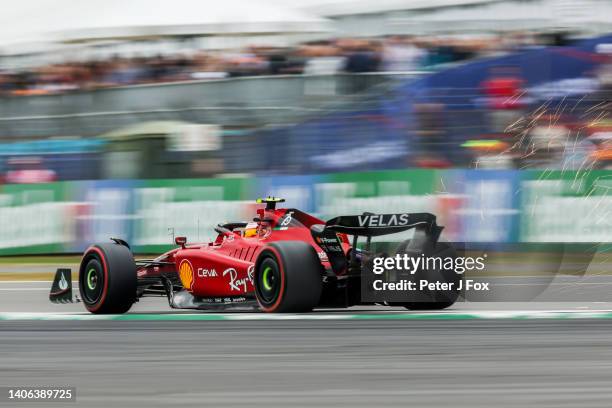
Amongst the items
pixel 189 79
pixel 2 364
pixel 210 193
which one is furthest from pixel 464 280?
pixel 189 79

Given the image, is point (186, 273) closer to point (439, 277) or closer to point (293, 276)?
point (293, 276)

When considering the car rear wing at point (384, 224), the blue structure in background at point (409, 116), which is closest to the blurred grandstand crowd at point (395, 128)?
the blue structure in background at point (409, 116)

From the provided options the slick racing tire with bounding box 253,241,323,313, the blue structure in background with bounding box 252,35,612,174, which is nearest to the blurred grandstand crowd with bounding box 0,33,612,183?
the blue structure in background with bounding box 252,35,612,174

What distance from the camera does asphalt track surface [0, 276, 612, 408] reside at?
554 cm

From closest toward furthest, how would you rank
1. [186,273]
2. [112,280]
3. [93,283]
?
Answer: 1. [112,280]
2. [186,273]
3. [93,283]

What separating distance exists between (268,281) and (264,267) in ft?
0.40

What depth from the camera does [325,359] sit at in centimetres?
707

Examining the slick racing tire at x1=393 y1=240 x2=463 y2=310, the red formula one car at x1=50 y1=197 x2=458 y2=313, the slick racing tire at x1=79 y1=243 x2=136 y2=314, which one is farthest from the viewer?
the slick racing tire at x1=79 y1=243 x2=136 y2=314

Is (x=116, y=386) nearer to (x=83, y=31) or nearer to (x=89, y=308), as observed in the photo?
(x=89, y=308)

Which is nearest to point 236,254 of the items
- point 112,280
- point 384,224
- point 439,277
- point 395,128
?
point 112,280

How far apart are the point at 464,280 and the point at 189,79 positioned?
12.6 m

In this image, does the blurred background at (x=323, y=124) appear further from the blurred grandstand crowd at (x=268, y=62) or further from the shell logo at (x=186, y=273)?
the shell logo at (x=186, y=273)

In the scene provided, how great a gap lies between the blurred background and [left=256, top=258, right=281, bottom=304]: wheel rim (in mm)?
6150

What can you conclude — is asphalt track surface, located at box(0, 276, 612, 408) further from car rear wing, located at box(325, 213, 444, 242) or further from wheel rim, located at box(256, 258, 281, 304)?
car rear wing, located at box(325, 213, 444, 242)
